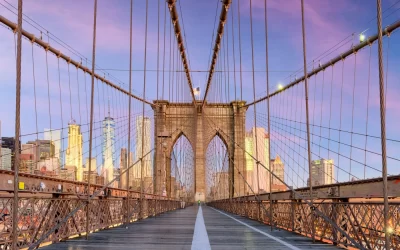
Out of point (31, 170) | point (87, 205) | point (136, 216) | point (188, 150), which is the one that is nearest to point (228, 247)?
point (87, 205)

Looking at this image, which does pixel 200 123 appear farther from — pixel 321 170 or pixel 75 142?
pixel 321 170

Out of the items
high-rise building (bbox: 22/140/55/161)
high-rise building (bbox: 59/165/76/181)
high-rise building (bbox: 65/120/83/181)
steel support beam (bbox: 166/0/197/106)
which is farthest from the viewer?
steel support beam (bbox: 166/0/197/106)

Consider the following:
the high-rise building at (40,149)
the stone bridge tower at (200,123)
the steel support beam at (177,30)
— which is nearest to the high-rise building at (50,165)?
the high-rise building at (40,149)

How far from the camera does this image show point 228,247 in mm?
7793

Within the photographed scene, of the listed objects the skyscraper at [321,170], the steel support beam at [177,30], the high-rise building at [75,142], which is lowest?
the skyscraper at [321,170]

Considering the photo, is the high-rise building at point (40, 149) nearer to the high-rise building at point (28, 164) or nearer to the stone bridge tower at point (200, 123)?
the high-rise building at point (28, 164)

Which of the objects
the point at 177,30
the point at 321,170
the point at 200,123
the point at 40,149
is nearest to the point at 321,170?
the point at 321,170

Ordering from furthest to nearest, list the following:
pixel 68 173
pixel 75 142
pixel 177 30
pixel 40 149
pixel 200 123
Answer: pixel 200 123, pixel 177 30, pixel 68 173, pixel 75 142, pixel 40 149

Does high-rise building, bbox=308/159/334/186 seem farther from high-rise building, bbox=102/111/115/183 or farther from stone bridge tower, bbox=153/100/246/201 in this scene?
stone bridge tower, bbox=153/100/246/201

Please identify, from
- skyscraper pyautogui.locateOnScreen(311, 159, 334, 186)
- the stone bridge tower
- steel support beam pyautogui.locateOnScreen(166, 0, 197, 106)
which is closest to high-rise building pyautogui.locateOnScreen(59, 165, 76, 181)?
steel support beam pyautogui.locateOnScreen(166, 0, 197, 106)

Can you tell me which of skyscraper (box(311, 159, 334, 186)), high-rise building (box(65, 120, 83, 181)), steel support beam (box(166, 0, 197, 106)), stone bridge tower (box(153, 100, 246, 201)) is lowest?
skyscraper (box(311, 159, 334, 186))

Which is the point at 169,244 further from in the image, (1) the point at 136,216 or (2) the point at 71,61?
(2) the point at 71,61

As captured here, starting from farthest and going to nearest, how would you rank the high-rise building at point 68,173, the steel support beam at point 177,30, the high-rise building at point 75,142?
the steel support beam at point 177,30, the high-rise building at point 68,173, the high-rise building at point 75,142

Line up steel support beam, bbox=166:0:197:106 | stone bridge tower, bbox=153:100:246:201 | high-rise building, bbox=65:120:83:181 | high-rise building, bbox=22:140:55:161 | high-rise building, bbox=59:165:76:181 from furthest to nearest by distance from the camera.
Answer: stone bridge tower, bbox=153:100:246:201 < steel support beam, bbox=166:0:197:106 < high-rise building, bbox=59:165:76:181 < high-rise building, bbox=65:120:83:181 < high-rise building, bbox=22:140:55:161
